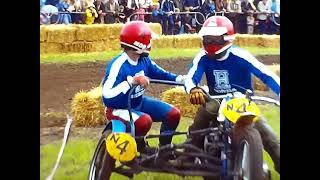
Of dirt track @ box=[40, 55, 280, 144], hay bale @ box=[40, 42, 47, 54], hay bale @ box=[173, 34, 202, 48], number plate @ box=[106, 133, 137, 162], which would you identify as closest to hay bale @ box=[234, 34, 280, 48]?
hay bale @ box=[173, 34, 202, 48]

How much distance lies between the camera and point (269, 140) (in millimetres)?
4973

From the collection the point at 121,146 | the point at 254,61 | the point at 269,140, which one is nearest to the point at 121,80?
the point at 121,146

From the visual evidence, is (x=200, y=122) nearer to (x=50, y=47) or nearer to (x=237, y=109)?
(x=237, y=109)

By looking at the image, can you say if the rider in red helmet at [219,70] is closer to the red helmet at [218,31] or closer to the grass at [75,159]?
the red helmet at [218,31]

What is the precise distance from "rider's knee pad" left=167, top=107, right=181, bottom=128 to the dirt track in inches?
6.1

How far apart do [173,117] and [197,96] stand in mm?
216

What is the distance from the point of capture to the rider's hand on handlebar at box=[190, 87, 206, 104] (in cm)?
490

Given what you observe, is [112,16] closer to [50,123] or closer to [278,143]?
[50,123]

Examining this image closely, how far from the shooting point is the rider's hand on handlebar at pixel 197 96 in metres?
4.90

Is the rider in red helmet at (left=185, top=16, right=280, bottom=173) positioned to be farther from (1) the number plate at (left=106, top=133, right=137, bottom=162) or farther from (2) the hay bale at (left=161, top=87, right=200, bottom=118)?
(1) the number plate at (left=106, top=133, right=137, bottom=162)

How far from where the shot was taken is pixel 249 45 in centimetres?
496
